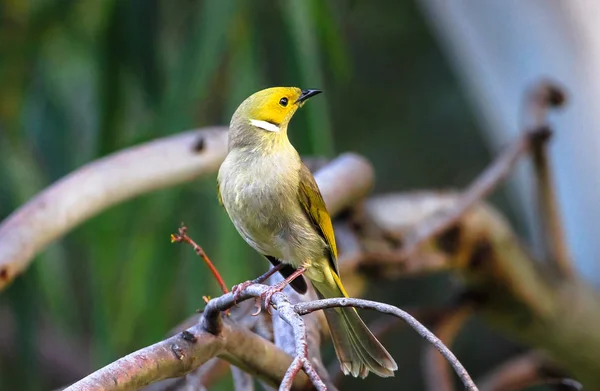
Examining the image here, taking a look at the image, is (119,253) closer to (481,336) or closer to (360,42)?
(481,336)

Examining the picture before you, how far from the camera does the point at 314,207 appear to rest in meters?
1.35

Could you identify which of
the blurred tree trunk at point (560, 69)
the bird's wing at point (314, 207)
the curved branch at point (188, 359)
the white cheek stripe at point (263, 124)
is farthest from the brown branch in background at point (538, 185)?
the curved branch at point (188, 359)

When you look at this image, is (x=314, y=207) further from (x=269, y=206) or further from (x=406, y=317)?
(x=406, y=317)

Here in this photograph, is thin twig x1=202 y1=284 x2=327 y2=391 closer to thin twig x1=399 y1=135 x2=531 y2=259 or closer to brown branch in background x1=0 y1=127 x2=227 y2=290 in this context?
brown branch in background x1=0 y1=127 x2=227 y2=290

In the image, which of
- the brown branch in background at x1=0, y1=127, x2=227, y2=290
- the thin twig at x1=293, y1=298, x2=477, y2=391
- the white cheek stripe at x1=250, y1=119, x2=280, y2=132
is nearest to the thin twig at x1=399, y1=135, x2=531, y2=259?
the brown branch in background at x1=0, y1=127, x2=227, y2=290

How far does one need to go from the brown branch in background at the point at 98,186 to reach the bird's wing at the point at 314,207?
0.43m

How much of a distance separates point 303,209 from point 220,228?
107cm

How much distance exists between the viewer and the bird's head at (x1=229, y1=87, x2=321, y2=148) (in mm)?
1302

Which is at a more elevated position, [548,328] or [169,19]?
[169,19]

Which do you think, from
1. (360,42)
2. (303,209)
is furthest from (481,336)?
(303,209)

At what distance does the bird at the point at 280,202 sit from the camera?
124cm

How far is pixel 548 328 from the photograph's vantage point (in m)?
2.60

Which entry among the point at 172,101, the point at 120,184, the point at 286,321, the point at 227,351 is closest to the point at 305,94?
the point at 120,184

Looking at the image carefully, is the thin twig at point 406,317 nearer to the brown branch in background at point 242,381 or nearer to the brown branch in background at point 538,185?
the brown branch in background at point 242,381
